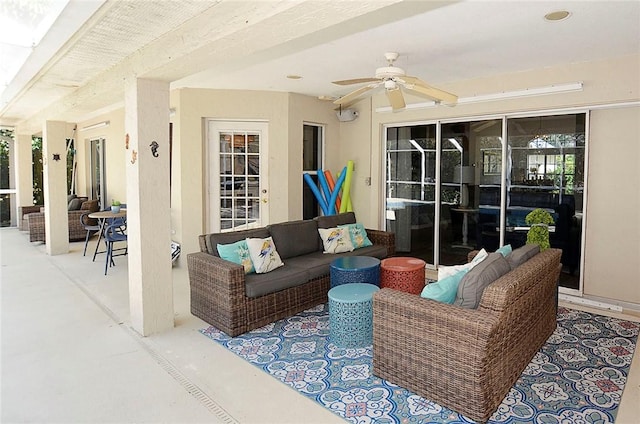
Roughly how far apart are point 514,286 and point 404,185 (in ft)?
12.7

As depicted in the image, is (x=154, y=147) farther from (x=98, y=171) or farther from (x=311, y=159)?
(x=98, y=171)

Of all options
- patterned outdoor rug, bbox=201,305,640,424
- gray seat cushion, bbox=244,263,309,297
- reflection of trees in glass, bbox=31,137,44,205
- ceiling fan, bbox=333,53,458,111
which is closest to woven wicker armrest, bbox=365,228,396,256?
gray seat cushion, bbox=244,263,309,297

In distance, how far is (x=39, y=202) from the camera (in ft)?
35.1

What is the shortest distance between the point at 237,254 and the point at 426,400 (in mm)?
2114

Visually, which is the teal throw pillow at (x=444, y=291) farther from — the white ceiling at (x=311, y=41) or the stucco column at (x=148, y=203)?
the stucco column at (x=148, y=203)

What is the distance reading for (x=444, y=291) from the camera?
282 centimetres

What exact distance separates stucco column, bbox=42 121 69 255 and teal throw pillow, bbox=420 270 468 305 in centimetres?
666

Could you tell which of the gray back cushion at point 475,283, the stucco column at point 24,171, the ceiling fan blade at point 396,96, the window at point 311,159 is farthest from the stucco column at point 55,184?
the gray back cushion at point 475,283

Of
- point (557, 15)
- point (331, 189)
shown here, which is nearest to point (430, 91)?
point (557, 15)

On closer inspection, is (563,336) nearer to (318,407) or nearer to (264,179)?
(318,407)

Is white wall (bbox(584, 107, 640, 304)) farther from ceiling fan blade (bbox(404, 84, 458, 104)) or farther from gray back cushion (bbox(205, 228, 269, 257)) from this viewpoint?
gray back cushion (bbox(205, 228, 269, 257))

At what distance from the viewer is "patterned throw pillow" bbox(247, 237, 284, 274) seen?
4.05 m

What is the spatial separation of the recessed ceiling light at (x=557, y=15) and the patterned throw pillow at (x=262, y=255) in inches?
120

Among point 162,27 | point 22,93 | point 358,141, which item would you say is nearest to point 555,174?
point 358,141
